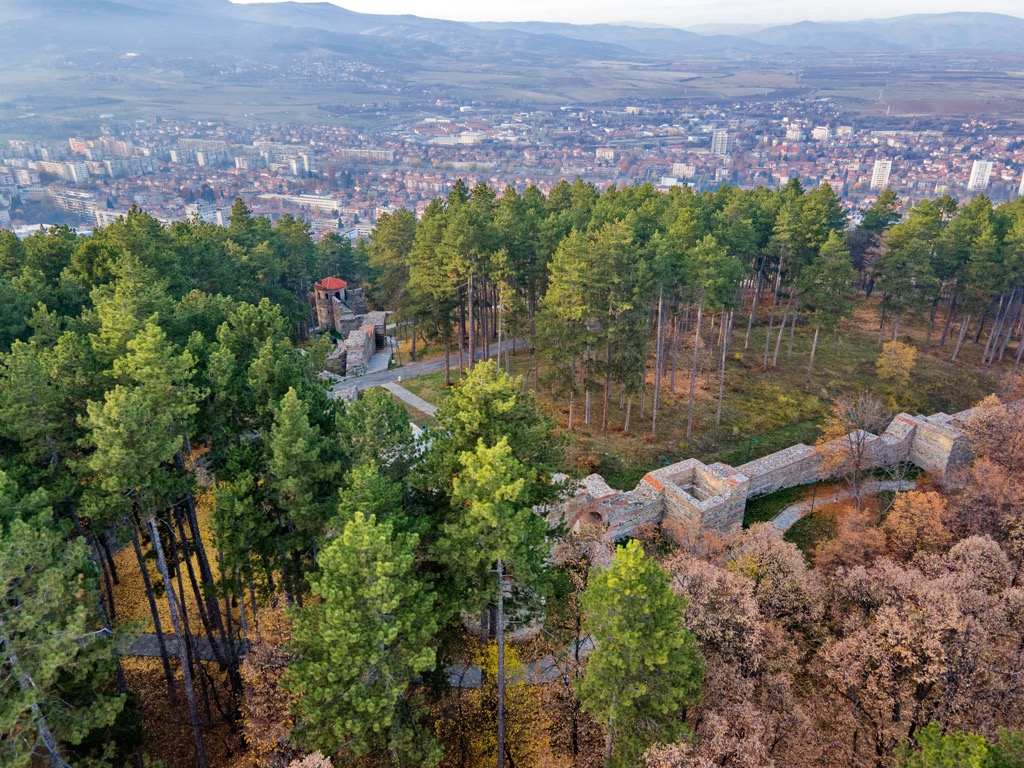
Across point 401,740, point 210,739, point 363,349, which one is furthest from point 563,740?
point 363,349

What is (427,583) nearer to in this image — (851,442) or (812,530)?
(812,530)

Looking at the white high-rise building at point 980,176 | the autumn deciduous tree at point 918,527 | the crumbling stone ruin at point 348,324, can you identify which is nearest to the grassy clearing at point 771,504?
the autumn deciduous tree at point 918,527

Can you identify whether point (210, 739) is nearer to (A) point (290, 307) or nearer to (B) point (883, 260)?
(A) point (290, 307)

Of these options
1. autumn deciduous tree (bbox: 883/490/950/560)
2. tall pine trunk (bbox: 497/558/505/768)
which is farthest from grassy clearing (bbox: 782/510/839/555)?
tall pine trunk (bbox: 497/558/505/768)

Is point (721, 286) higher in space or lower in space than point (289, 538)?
higher

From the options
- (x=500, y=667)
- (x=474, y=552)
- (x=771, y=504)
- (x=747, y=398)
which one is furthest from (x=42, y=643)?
(x=747, y=398)

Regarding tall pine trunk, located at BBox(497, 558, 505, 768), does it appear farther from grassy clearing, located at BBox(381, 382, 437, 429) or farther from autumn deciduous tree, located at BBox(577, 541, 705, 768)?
grassy clearing, located at BBox(381, 382, 437, 429)
